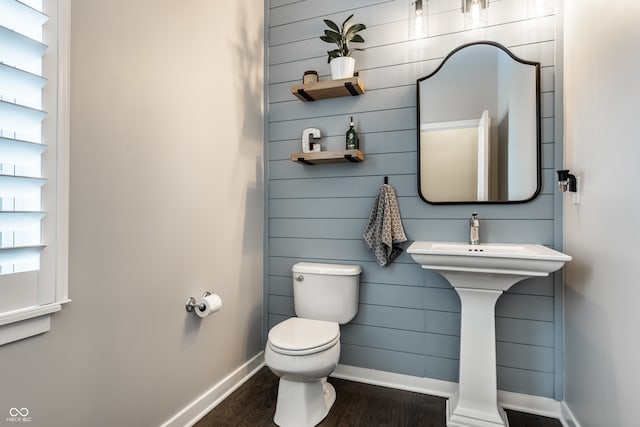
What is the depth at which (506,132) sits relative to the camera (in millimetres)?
1897

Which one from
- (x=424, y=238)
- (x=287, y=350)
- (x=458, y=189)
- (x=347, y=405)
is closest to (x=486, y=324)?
(x=424, y=238)

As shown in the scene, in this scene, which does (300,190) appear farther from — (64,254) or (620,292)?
(620,292)

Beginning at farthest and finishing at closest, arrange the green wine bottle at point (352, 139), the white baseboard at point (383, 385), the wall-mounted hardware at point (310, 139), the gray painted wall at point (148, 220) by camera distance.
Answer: the wall-mounted hardware at point (310, 139)
the green wine bottle at point (352, 139)
the white baseboard at point (383, 385)
the gray painted wall at point (148, 220)

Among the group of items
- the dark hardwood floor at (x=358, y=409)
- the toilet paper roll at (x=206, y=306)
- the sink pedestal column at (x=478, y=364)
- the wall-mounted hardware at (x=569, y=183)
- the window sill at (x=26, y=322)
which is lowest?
the dark hardwood floor at (x=358, y=409)

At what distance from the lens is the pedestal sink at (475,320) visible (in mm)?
1608

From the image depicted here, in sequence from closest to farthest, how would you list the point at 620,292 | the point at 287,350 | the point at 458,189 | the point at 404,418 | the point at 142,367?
the point at 620,292 < the point at 142,367 < the point at 287,350 < the point at 404,418 < the point at 458,189

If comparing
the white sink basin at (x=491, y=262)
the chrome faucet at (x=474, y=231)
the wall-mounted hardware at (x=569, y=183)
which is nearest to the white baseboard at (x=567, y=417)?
the white sink basin at (x=491, y=262)

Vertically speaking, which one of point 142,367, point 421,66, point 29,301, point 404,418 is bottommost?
point 404,418

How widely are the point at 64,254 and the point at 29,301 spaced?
0.17 m

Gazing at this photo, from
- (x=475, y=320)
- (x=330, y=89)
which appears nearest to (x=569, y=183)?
(x=475, y=320)

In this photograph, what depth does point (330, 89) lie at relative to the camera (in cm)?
211
